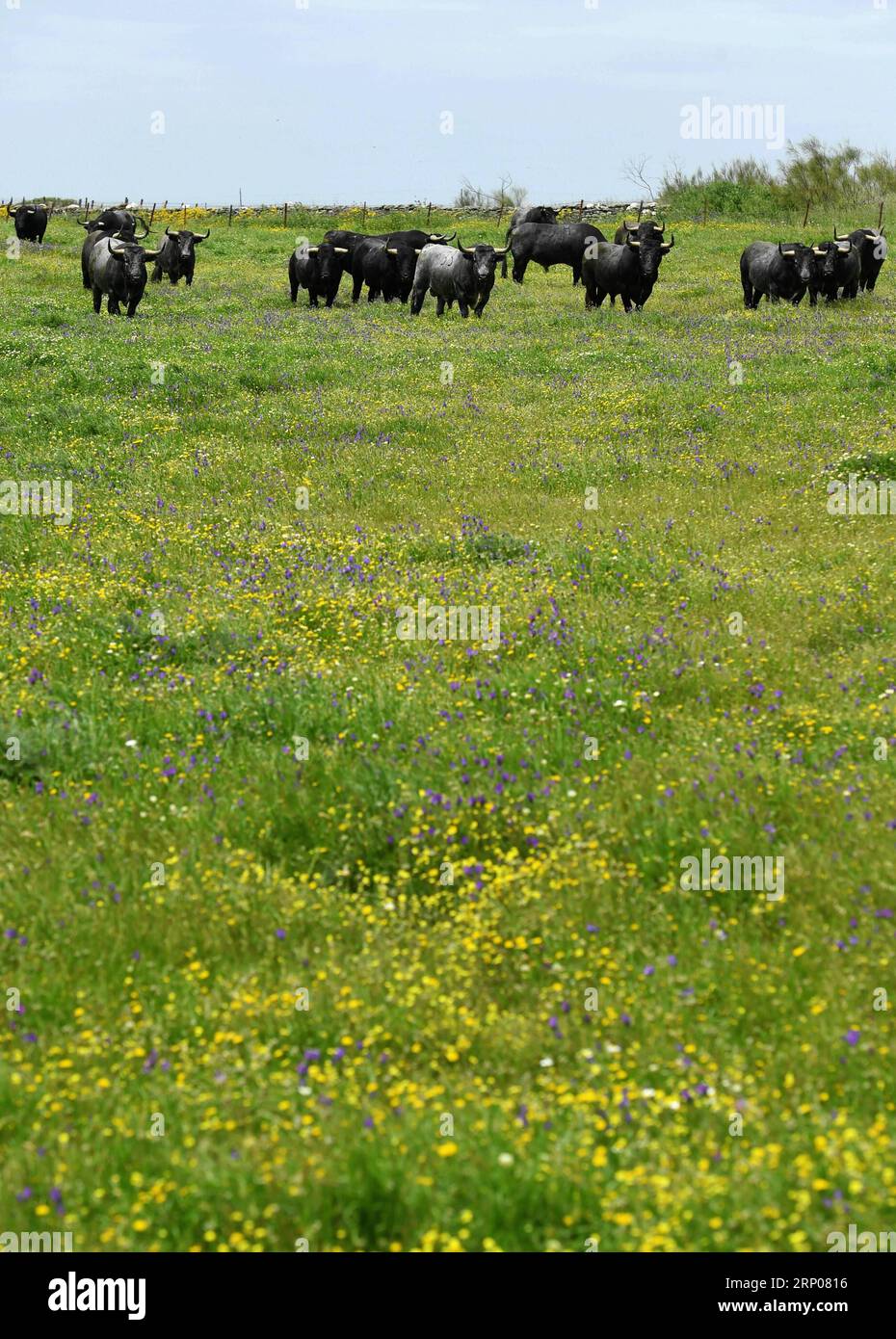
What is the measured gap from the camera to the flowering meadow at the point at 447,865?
3559mm

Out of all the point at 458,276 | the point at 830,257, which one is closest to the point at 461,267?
the point at 458,276

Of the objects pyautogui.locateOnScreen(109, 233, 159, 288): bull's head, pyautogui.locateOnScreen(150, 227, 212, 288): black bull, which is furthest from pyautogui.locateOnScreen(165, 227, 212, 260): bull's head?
pyautogui.locateOnScreen(109, 233, 159, 288): bull's head

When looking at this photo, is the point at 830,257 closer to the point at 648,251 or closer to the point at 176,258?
the point at 648,251

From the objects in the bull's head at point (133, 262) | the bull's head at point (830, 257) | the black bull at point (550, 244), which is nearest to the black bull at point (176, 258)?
the bull's head at point (133, 262)

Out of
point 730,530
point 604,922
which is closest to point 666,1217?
point 604,922

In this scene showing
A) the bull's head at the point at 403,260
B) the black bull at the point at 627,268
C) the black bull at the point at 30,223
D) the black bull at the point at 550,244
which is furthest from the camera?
the black bull at the point at 30,223

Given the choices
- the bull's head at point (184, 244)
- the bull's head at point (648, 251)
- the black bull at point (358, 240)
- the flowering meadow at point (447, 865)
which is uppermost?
the bull's head at point (184, 244)

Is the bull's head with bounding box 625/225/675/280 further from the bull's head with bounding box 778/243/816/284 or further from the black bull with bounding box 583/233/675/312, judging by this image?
the bull's head with bounding box 778/243/816/284

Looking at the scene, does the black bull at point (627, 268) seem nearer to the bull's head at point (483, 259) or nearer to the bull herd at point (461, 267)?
the bull herd at point (461, 267)

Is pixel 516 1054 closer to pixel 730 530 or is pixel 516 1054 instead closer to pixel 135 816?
pixel 135 816

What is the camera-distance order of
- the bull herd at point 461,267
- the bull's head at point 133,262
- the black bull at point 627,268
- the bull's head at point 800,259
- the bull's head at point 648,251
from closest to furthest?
the bull's head at point 133,262 → the bull herd at point 461,267 → the bull's head at point 648,251 → the black bull at point 627,268 → the bull's head at point 800,259

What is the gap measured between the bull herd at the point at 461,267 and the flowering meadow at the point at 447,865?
16.5 m

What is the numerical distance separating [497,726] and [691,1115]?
10.7 feet

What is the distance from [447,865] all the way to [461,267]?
25.7 metres
